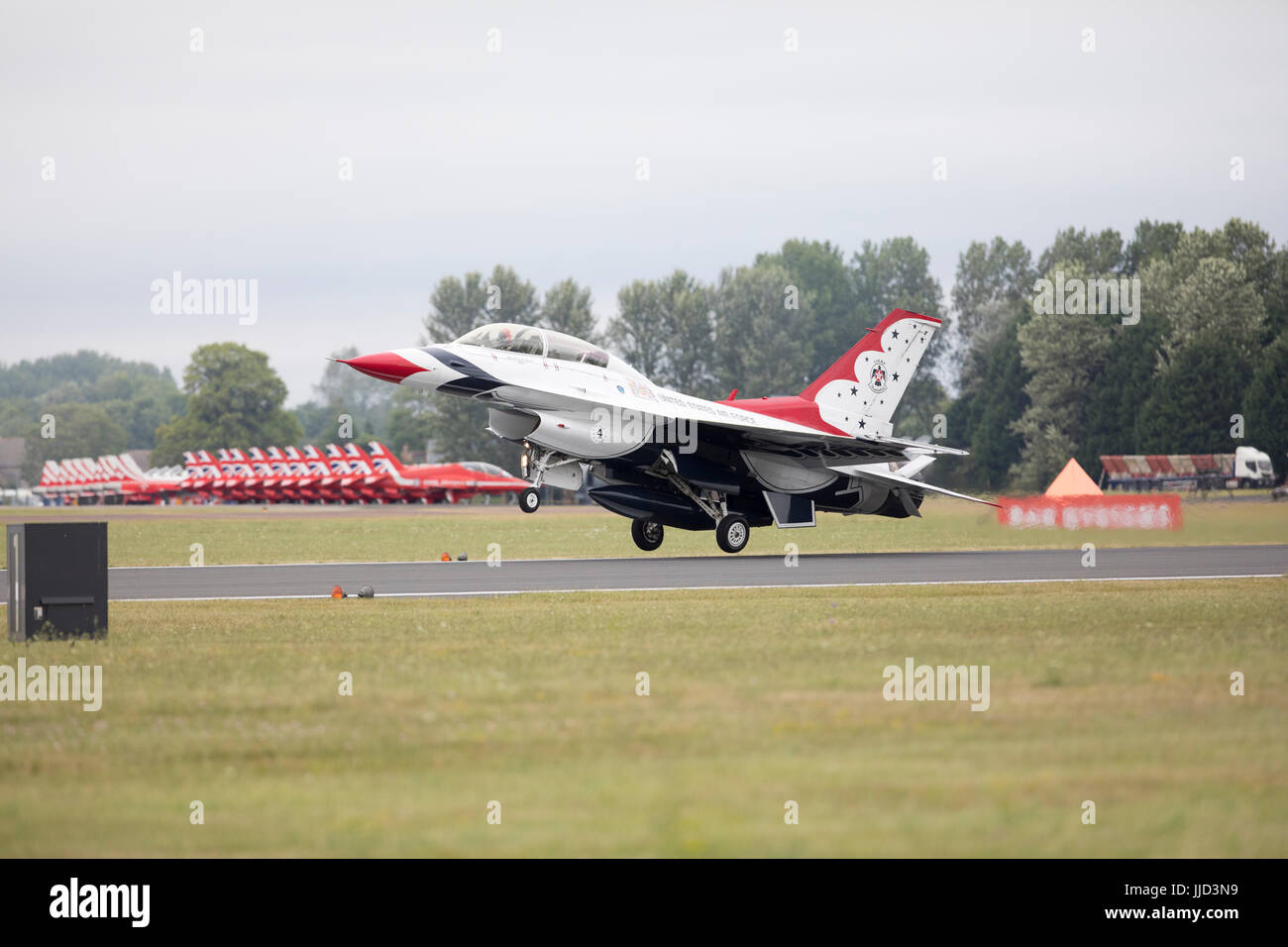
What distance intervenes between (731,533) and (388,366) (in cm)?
833

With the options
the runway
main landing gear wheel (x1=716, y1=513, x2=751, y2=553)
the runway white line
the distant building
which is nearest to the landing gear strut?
main landing gear wheel (x1=716, y1=513, x2=751, y2=553)

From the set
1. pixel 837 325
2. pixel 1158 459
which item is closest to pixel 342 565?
pixel 1158 459

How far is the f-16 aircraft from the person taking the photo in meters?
23.5

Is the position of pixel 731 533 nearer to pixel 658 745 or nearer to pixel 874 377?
pixel 874 377

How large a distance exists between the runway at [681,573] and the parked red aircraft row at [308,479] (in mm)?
44631

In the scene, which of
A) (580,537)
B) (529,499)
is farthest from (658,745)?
(580,537)

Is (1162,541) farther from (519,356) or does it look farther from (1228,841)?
(1228,841)

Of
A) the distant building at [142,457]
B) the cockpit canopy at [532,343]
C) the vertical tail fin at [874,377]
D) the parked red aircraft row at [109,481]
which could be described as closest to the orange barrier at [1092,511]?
the vertical tail fin at [874,377]

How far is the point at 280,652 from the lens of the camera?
38.1 ft

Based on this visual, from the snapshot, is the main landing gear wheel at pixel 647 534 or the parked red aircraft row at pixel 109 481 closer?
the main landing gear wheel at pixel 647 534

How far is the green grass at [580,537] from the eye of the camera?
26.5m

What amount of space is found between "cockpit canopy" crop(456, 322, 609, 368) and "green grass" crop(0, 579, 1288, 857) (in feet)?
37.1

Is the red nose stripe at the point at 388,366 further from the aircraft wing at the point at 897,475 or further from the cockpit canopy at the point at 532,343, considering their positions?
the aircraft wing at the point at 897,475

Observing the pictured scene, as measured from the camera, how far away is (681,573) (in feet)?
71.6
